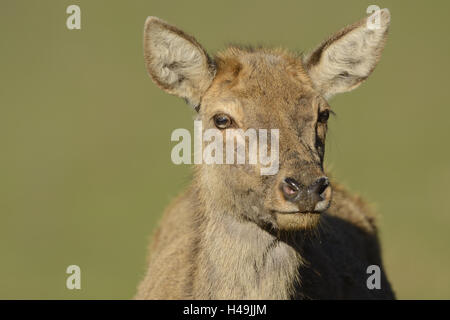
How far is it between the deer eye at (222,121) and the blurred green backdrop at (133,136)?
147 cm

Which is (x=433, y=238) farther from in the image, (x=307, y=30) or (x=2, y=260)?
(x=307, y=30)

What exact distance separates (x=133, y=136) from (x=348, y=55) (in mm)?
20941

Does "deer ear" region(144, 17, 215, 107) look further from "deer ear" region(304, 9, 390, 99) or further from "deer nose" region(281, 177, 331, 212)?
"deer nose" region(281, 177, 331, 212)

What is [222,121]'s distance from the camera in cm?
744

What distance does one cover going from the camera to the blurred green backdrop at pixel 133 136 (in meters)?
18.9

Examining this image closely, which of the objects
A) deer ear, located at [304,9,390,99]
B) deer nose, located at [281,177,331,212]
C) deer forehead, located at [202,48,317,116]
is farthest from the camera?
deer ear, located at [304,9,390,99]

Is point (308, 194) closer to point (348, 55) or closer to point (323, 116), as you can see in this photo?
point (323, 116)

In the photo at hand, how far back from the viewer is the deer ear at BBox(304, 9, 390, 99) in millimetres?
7945

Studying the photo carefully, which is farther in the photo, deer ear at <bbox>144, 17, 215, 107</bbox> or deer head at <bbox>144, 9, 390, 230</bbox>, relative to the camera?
deer ear at <bbox>144, 17, 215, 107</bbox>

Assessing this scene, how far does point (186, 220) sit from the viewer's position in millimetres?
9391

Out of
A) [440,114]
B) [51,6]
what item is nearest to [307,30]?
[440,114]

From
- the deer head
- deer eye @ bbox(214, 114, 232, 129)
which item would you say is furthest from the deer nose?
deer eye @ bbox(214, 114, 232, 129)

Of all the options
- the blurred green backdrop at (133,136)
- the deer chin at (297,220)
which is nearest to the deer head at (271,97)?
the deer chin at (297,220)

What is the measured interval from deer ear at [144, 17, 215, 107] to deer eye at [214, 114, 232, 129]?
0.49m
